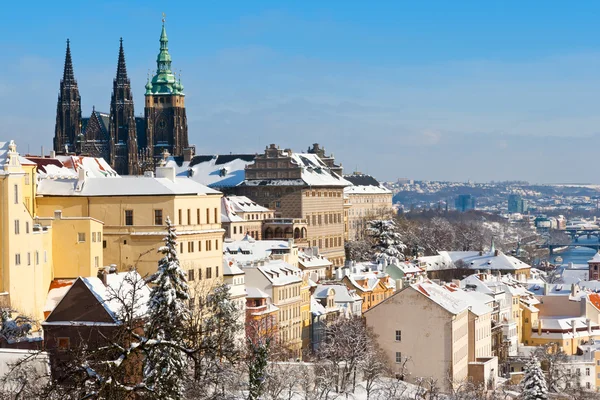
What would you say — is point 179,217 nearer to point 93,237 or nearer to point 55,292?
point 93,237

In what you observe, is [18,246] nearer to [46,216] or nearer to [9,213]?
[9,213]

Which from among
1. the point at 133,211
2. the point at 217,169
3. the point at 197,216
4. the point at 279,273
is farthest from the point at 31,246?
the point at 217,169

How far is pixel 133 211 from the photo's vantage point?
69.5 m

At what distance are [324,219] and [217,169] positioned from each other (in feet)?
44.6

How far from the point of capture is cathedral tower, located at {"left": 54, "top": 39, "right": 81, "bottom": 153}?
563 ft

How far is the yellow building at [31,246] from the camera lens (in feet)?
193

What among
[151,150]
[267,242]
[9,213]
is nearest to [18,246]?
[9,213]

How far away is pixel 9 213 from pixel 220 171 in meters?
86.5

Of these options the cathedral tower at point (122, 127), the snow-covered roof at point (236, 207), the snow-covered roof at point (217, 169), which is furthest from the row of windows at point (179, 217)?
the cathedral tower at point (122, 127)

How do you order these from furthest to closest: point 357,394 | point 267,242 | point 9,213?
1. point 267,242
2. point 357,394
3. point 9,213

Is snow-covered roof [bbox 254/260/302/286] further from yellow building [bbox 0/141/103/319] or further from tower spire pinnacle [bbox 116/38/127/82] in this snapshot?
tower spire pinnacle [bbox 116/38/127/82]

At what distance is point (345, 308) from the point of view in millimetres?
94562

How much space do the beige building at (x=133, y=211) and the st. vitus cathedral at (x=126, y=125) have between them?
97.4 metres

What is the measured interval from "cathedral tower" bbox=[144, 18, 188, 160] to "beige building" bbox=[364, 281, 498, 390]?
93808 mm
